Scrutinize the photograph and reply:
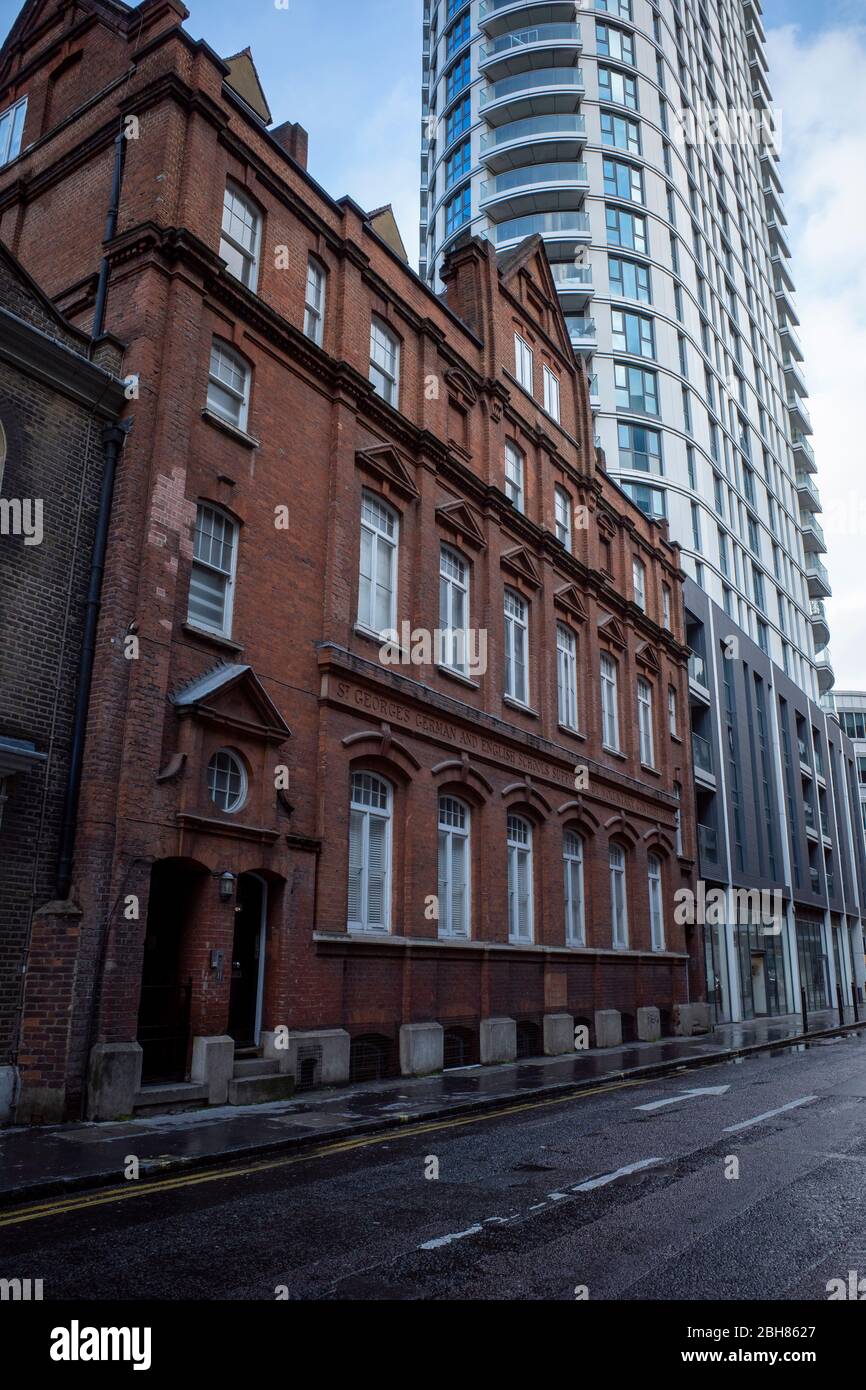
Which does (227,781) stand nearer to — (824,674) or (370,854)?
(370,854)

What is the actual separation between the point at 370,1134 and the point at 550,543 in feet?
52.2

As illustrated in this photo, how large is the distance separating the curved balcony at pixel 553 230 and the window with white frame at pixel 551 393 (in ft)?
68.5

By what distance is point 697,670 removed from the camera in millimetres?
36312

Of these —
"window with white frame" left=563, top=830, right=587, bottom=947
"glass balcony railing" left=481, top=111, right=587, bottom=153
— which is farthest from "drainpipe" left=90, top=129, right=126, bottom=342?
"glass balcony railing" left=481, top=111, right=587, bottom=153

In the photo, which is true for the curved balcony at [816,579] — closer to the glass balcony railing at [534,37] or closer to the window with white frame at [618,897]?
the glass balcony railing at [534,37]

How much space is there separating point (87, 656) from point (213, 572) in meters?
2.71

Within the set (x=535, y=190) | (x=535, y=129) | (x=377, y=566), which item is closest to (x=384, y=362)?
(x=377, y=566)

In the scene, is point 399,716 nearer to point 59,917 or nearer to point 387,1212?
point 59,917

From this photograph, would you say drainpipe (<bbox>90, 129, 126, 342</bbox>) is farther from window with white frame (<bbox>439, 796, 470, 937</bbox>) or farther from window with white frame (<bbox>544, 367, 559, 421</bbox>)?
window with white frame (<bbox>544, 367, 559, 421</bbox>)

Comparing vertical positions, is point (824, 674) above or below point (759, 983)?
above

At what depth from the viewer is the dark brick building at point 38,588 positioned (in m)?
10.6

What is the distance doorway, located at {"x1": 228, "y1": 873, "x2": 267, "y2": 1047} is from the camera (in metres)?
13.5

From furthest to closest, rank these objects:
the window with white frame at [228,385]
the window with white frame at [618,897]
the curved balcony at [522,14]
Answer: the curved balcony at [522,14], the window with white frame at [618,897], the window with white frame at [228,385]

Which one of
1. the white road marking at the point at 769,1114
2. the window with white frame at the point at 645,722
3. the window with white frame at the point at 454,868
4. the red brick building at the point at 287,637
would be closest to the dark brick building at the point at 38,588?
the red brick building at the point at 287,637
